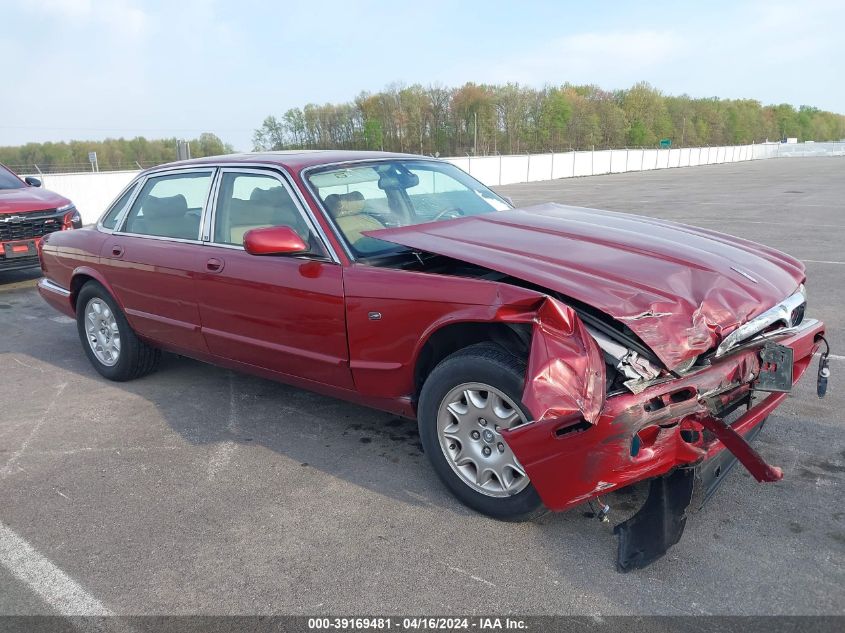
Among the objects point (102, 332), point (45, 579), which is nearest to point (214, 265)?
point (102, 332)

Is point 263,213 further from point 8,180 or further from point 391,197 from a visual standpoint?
point 8,180

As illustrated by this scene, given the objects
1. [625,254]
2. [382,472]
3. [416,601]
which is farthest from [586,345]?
[382,472]

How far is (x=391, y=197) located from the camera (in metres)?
4.21

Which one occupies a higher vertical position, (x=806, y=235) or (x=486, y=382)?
(x=486, y=382)

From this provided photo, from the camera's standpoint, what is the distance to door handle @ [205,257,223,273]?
418 centimetres

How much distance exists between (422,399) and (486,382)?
0.42 metres

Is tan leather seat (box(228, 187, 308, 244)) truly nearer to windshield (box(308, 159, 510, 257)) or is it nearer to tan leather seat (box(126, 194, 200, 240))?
windshield (box(308, 159, 510, 257))

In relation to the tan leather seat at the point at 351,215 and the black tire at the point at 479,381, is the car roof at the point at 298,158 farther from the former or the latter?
the black tire at the point at 479,381

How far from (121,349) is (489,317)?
3452mm

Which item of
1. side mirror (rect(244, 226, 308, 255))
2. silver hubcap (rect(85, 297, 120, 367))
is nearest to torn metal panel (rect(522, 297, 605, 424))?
side mirror (rect(244, 226, 308, 255))

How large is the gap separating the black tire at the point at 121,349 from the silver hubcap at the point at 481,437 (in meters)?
3.00

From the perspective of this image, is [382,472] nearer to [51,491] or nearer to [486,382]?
[486,382]

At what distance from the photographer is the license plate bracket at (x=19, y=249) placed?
29.4 feet

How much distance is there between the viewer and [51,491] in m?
3.64
